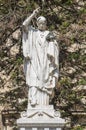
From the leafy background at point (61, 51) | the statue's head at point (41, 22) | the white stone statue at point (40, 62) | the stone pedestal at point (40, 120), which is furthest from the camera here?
the leafy background at point (61, 51)

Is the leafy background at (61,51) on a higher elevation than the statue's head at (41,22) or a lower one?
lower

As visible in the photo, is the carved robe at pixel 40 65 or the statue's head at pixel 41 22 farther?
the statue's head at pixel 41 22

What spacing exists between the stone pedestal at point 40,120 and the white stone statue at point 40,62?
21 centimetres

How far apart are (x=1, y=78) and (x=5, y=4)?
2.02m

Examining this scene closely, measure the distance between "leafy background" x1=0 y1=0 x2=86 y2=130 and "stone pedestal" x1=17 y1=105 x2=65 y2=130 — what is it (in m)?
4.59

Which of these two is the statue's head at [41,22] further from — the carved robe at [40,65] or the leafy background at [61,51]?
the leafy background at [61,51]

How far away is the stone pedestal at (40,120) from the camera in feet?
33.8

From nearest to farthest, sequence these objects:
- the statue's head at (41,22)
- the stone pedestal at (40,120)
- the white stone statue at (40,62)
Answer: the stone pedestal at (40,120) < the white stone statue at (40,62) < the statue's head at (41,22)

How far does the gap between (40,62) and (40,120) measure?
1.10 m

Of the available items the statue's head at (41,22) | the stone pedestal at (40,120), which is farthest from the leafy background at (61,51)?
the stone pedestal at (40,120)

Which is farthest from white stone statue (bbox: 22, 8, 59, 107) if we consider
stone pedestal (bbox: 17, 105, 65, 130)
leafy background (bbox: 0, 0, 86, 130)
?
leafy background (bbox: 0, 0, 86, 130)

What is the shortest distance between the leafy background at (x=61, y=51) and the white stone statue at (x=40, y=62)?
412cm

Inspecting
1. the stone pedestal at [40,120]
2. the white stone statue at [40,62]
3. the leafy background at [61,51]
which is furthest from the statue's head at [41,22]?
the leafy background at [61,51]

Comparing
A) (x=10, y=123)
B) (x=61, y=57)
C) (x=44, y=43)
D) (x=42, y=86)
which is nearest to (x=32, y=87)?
(x=42, y=86)
